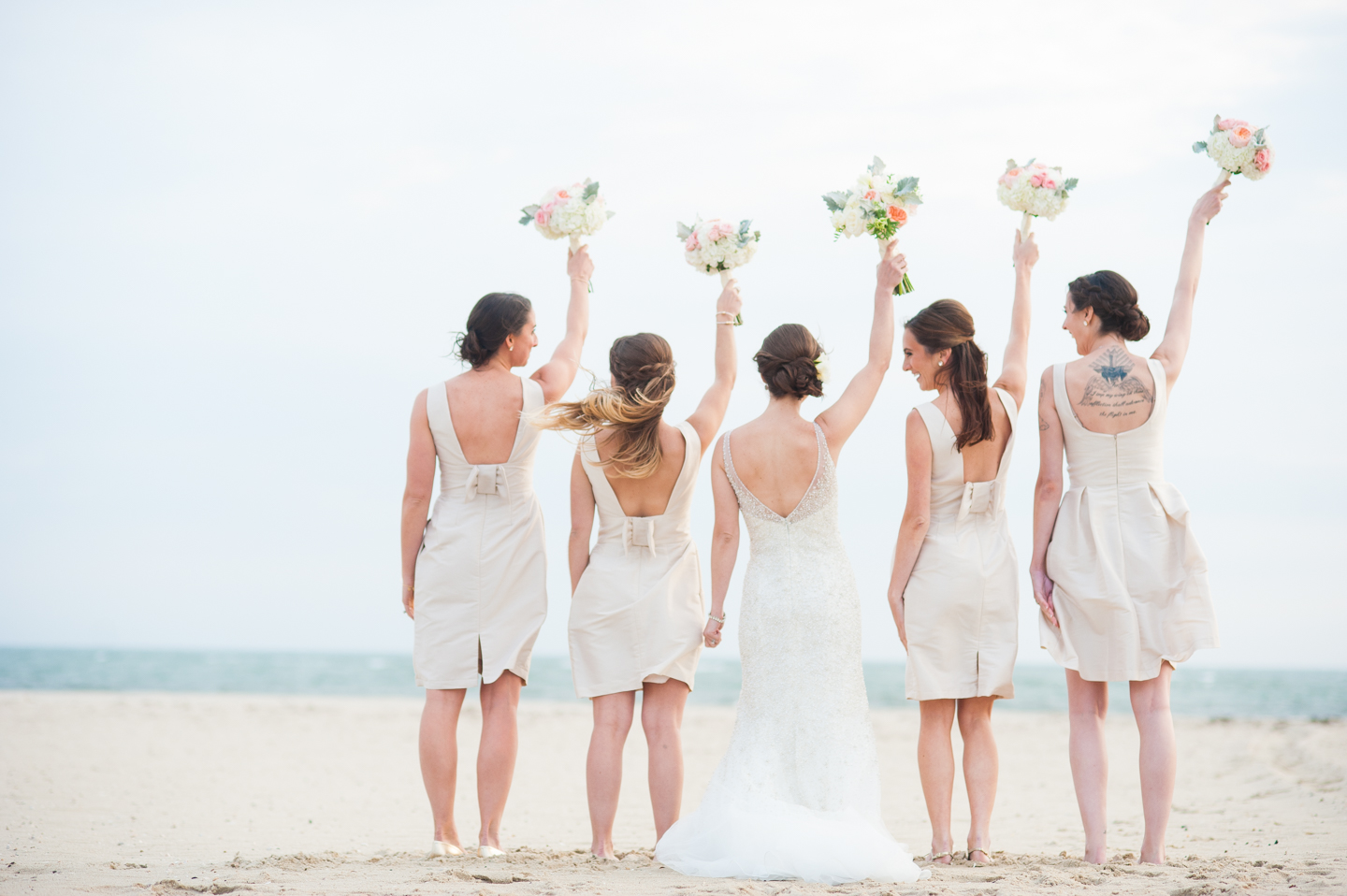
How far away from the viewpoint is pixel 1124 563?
4289 millimetres

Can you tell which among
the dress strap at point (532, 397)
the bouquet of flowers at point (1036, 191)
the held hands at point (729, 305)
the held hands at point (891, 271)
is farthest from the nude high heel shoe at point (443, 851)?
the bouquet of flowers at point (1036, 191)

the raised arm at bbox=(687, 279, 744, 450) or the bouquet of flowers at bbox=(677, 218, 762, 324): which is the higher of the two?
the bouquet of flowers at bbox=(677, 218, 762, 324)

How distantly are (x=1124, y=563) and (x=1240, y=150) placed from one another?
209cm

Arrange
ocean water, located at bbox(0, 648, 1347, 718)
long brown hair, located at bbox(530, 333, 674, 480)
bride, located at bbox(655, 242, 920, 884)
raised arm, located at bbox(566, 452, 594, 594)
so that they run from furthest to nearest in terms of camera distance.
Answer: ocean water, located at bbox(0, 648, 1347, 718) → raised arm, located at bbox(566, 452, 594, 594) → long brown hair, located at bbox(530, 333, 674, 480) → bride, located at bbox(655, 242, 920, 884)

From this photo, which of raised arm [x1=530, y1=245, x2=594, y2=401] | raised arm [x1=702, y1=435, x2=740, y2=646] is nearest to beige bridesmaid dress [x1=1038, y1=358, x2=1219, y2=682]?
raised arm [x1=702, y1=435, x2=740, y2=646]

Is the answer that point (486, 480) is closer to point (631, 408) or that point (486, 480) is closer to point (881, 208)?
point (631, 408)

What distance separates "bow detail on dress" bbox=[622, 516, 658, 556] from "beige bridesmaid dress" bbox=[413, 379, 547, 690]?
18.9 inches

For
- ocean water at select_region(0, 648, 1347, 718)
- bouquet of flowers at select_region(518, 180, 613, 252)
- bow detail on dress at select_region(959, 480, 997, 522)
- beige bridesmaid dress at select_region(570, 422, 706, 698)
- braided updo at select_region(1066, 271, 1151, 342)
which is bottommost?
ocean water at select_region(0, 648, 1347, 718)

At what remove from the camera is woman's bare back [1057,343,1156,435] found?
4332 millimetres

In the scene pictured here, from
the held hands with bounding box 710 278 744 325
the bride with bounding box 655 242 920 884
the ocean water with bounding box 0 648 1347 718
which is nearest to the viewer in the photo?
the bride with bounding box 655 242 920 884

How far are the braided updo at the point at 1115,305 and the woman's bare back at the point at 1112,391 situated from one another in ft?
0.32

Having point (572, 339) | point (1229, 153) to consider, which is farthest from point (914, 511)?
point (1229, 153)

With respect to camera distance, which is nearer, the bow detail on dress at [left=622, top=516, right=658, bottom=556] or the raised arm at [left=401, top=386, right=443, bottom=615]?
the bow detail on dress at [left=622, top=516, right=658, bottom=556]

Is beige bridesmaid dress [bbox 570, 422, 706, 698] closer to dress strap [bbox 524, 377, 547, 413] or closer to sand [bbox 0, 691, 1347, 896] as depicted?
dress strap [bbox 524, 377, 547, 413]
